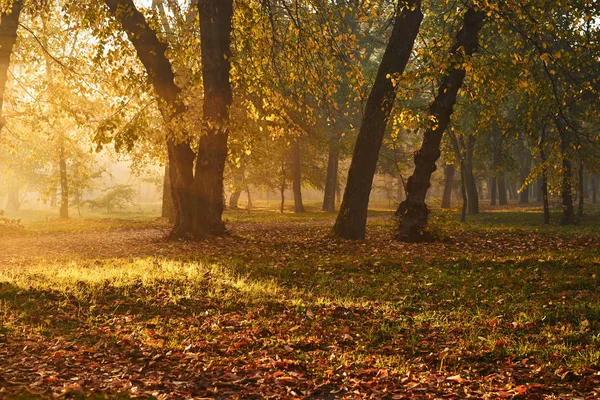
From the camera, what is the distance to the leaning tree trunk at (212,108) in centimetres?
1436

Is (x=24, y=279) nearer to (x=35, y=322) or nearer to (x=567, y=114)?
(x=35, y=322)

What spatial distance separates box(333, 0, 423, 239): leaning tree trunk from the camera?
13914mm

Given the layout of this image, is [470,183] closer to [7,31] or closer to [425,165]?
[425,165]

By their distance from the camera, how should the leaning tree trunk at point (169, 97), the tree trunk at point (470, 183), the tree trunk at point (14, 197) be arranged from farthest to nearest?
the tree trunk at point (14, 197) → the tree trunk at point (470, 183) → the leaning tree trunk at point (169, 97)

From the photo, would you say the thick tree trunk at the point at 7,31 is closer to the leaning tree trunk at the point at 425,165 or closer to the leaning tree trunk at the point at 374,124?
the leaning tree trunk at the point at 374,124

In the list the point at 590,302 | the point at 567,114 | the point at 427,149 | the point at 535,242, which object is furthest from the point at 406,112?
the point at 567,114

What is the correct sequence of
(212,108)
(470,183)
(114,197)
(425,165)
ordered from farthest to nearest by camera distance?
(114,197)
(470,183)
(425,165)
(212,108)

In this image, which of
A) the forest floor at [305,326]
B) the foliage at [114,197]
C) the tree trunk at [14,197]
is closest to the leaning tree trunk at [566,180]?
the forest floor at [305,326]

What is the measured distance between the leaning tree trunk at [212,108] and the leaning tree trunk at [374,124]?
3943 millimetres

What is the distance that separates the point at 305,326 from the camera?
6.96 meters

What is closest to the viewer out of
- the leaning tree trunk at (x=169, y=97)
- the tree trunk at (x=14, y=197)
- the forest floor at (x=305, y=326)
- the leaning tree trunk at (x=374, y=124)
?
the forest floor at (x=305, y=326)

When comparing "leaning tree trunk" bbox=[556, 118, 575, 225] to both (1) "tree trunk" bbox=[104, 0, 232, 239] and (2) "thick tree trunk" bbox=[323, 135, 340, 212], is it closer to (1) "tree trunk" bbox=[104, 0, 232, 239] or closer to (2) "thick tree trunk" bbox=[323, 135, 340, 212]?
(1) "tree trunk" bbox=[104, 0, 232, 239]

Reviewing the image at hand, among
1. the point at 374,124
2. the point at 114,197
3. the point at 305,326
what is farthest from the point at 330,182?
the point at 305,326

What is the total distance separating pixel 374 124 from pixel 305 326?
8349 mm
